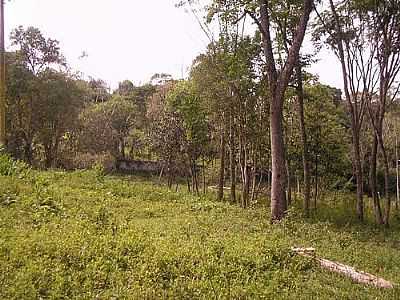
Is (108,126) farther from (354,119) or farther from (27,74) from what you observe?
(354,119)

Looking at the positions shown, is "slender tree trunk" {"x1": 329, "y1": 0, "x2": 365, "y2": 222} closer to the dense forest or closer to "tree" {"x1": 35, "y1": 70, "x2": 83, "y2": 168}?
the dense forest

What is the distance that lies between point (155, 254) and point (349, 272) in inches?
101

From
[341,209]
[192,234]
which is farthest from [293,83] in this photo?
[192,234]

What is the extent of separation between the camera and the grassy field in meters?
4.63

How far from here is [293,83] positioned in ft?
44.8

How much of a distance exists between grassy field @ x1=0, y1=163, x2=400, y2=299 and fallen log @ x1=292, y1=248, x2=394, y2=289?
0.61 ft

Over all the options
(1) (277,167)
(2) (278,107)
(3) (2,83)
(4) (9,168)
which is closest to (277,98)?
(2) (278,107)

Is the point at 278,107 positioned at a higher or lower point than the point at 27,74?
lower

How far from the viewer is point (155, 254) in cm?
561

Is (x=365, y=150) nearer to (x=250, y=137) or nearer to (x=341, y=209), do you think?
(x=341, y=209)

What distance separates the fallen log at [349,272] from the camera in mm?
5566

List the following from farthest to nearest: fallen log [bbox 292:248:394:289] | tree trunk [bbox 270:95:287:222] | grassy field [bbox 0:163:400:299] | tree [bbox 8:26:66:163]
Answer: tree [bbox 8:26:66:163], tree trunk [bbox 270:95:287:222], fallen log [bbox 292:248:394:289], grassy field [bbox 0:163:400:299]

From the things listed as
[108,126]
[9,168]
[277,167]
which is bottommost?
[9,168]

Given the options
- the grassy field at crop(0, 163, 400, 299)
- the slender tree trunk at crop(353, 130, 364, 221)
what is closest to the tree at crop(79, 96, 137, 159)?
the slender tree trunk at crop(353, 130, 364, 221)
